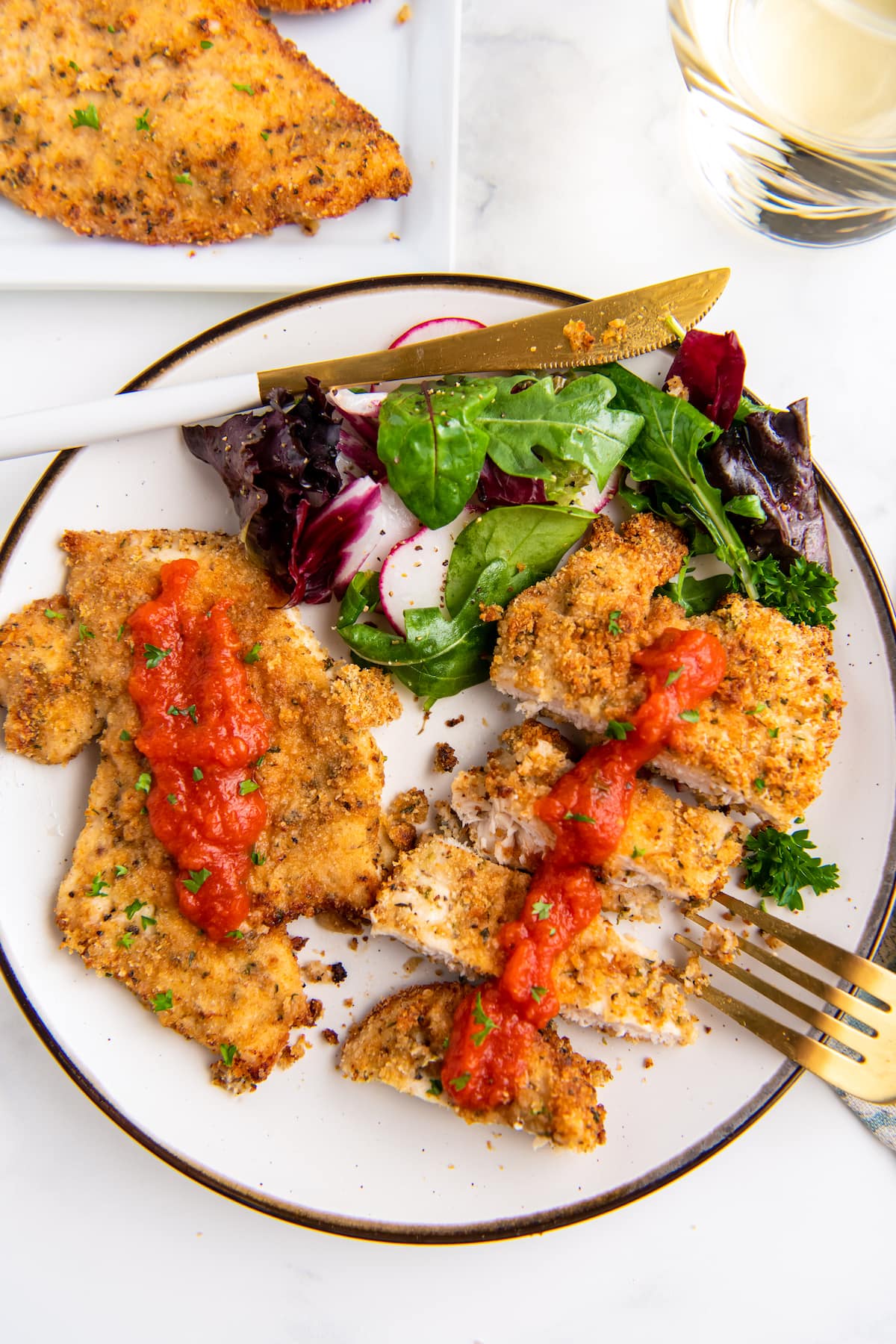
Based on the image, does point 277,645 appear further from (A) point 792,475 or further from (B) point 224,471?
(A) point 792,475

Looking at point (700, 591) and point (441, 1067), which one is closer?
point (441, 1067)

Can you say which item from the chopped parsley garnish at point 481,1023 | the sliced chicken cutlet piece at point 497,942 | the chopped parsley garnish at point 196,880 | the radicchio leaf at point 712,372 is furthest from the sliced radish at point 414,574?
the chopped parsley garnish at point 481,1023

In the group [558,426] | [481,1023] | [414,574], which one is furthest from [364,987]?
[558,426]

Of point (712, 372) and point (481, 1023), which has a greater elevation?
point (712, 372)

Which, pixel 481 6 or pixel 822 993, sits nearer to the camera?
pixel 822 993

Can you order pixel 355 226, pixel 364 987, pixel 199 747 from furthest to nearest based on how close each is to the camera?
pixel 355 226, pixel 364 987, pixel 199 747

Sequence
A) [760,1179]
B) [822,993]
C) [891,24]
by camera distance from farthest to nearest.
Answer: [760,1179] → [822,993] → [891,24]

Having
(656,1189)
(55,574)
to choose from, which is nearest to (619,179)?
(55,574)

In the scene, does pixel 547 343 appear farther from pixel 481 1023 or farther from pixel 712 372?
pixel 481 1023
